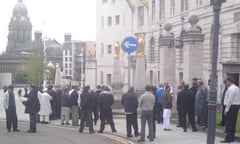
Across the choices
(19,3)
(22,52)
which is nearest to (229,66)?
(22,52)

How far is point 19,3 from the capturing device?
194 m

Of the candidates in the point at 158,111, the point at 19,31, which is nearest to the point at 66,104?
the point at 158,111

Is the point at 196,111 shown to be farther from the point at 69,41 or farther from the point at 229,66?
the point at 69,41

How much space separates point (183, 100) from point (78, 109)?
5.84 m

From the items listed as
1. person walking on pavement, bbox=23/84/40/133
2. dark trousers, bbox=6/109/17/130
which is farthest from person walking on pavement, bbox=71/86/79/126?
dark trousers, bbox=6/109/17/130

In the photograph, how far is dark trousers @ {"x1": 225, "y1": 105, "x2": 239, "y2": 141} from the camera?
15703mm

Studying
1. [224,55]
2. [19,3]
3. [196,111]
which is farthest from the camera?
[19,3]

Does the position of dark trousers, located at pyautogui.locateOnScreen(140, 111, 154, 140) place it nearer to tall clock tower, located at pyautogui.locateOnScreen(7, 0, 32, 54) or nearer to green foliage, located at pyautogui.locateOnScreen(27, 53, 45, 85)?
green foliage, located at pyautogui.locateOnScreen(27, 53, 45, 85)

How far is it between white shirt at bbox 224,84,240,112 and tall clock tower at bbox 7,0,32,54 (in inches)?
6852

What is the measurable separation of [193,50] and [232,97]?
10163 mm

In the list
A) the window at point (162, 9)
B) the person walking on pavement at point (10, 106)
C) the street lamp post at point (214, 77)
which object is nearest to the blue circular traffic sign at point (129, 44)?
Answer: the person walking on pavement at point (10, 106)

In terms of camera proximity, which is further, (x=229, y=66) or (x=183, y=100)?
(x=229, y=66)

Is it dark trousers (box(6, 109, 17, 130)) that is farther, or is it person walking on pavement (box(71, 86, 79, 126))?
person walking on pavement (box(71, 86, 79, 126))

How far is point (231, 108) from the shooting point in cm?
1573
